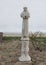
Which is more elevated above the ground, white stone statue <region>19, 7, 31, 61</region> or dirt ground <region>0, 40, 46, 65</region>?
white stone statue <region>19, 7, 31, 61</region>

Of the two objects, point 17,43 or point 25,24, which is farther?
point 17,43

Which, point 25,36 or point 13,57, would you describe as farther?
point 13,57

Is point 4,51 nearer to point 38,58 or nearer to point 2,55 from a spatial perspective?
point 2,55

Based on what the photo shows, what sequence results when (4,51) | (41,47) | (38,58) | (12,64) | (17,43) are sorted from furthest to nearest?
1. (17,43)
2. (41,47)
3. (4,51)
4. (38,58)
5. (12,64)

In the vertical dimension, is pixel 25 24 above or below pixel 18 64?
above

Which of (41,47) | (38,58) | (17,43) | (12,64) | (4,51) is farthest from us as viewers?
(17,43)

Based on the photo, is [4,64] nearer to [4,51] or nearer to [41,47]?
[4,51]

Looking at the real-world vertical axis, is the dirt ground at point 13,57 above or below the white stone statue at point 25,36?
below

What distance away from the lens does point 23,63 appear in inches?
159

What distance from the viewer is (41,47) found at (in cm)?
549

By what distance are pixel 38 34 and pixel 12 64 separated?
1952 mm

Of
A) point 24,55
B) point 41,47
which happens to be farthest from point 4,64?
point 41,47

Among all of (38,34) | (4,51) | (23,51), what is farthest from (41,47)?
(23,51)

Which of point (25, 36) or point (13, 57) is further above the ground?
point (25, 36)
